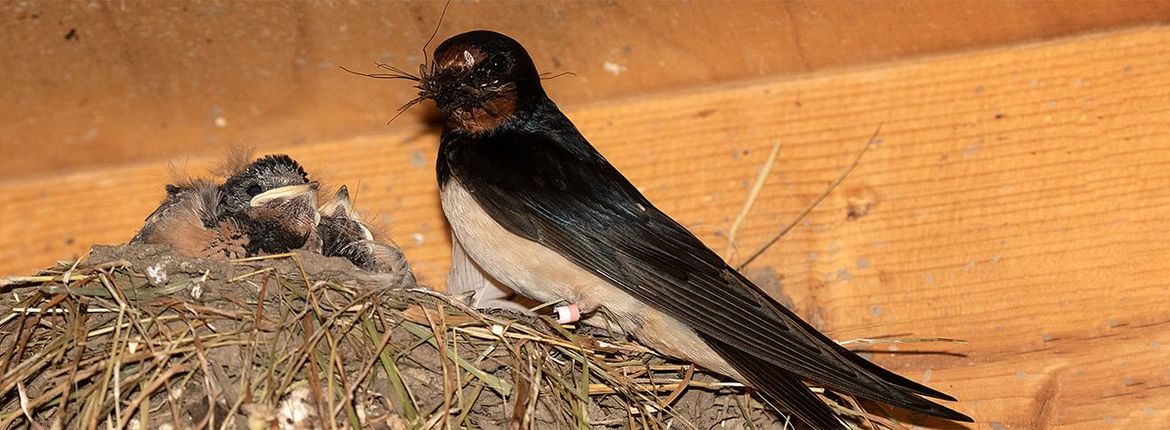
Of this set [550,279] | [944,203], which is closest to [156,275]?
[550,279]

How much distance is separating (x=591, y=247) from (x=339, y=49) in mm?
742

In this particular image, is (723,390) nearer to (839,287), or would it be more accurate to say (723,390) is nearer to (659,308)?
(659,308)

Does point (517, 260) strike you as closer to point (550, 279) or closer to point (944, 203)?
point (550, 279)

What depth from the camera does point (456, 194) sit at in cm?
229

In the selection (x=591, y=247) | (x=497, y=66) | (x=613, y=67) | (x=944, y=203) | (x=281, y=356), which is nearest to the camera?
(x=281, y=356)

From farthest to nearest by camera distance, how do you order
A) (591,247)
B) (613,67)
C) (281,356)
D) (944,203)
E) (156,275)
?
1. (613,67)
2. (944,203)
3. (591,247)
4. (156,275)
5. (281,356)

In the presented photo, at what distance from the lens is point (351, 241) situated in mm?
2506

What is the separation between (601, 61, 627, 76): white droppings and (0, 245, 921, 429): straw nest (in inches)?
27.6

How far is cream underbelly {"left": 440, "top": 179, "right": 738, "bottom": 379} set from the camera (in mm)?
2127

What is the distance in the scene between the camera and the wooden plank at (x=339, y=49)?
96.1 inches

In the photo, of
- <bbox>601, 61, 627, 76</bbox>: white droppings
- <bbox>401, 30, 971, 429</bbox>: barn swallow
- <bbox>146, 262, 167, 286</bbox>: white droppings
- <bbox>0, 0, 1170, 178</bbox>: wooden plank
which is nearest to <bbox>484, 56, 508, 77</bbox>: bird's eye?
<bbox>401, 30, 971, 429</bbox>: barn swallow

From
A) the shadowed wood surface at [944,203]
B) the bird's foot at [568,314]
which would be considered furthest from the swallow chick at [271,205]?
the bird's foot at [568,314]

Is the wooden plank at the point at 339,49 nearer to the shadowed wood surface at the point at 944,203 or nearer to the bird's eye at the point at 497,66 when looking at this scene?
the shadowed wood surface at the point at 944,203

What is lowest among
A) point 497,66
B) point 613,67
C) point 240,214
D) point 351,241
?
point 240,214
